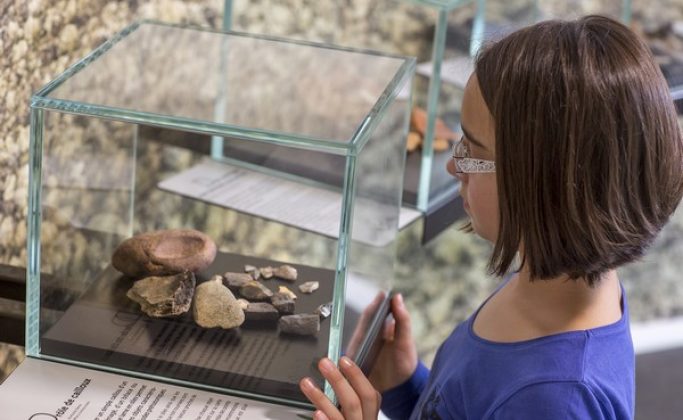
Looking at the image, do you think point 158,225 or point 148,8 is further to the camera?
point 148,8

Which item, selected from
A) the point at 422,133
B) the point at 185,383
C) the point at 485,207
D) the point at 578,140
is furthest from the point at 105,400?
the point at 422,133

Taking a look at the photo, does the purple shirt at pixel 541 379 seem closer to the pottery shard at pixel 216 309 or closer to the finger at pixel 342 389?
the finger at pixel 342 389

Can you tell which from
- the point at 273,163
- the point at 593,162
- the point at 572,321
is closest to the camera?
the point at 593,162

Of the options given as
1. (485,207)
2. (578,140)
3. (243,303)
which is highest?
(578,140)

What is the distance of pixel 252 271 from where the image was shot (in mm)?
1222

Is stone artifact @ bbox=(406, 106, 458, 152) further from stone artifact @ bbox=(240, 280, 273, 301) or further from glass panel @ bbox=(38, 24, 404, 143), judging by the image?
stone artifact @ bbox=(240, 280, 273, 301)

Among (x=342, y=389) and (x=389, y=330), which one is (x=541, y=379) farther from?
(x=389, y=330)

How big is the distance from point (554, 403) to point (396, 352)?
421 millimetres

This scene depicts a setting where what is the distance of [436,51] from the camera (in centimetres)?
167

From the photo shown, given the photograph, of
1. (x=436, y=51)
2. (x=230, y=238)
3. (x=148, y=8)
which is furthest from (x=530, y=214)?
(x=148, y=8)

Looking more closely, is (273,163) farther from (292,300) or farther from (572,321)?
(572,321)

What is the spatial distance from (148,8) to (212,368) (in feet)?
2.26

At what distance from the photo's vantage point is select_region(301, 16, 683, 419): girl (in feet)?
3.24

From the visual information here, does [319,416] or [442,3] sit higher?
[442,3]
